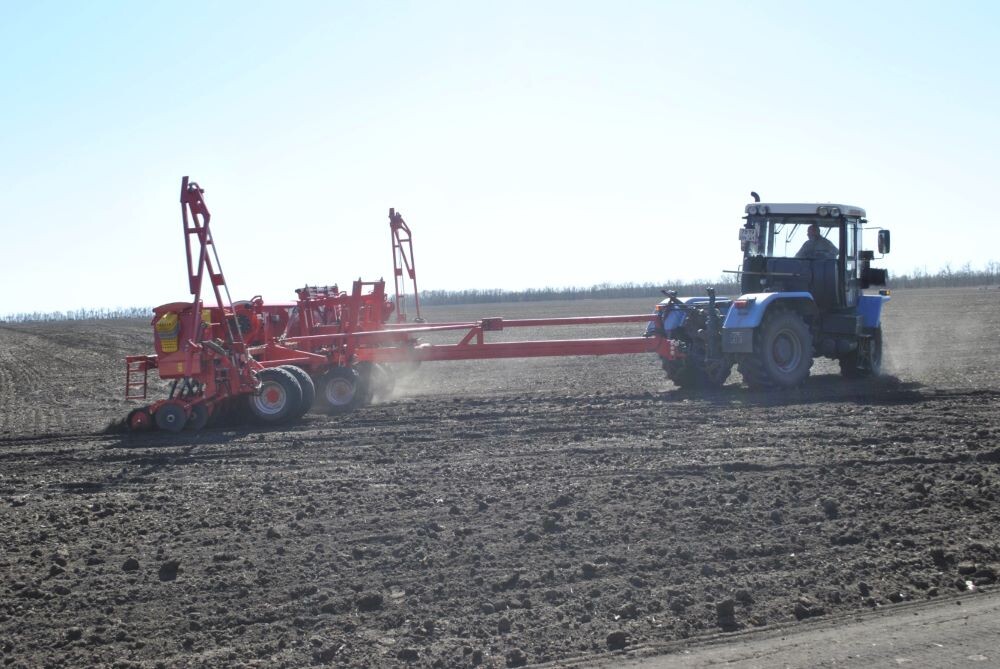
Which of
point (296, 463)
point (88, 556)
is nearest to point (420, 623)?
point (88, 556)

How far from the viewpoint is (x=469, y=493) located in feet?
25.4

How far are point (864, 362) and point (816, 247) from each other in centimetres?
190

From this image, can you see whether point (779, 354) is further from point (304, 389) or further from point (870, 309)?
point (304, 389)

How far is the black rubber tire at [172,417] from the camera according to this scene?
1228 cm

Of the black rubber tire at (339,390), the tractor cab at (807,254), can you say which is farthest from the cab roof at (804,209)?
the black rubber tire at (339,390)

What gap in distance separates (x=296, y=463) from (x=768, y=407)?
5.48 metres

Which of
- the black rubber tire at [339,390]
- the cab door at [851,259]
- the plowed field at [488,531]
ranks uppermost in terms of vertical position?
the cab door at [851,259]

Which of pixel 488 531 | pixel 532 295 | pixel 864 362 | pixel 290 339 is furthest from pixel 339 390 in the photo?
pixel 532 295

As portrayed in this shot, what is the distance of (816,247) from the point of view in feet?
46.3

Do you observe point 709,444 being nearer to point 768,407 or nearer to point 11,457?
point 768,407

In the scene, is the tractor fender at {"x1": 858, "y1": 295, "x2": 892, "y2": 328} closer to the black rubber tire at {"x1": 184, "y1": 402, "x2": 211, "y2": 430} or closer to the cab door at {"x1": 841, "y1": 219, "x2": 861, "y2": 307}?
the cab door at {"x1": 841, "y1": 219, "x2": 861, "y2": 307}

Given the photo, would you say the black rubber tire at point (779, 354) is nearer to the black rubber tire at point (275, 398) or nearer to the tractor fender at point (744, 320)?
the tractor fender at point (744, 320)

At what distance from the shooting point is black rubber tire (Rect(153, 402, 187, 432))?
12281 mm

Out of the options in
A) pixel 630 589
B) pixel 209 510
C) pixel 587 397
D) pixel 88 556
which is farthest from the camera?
pixel 587 397
